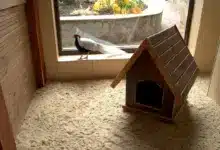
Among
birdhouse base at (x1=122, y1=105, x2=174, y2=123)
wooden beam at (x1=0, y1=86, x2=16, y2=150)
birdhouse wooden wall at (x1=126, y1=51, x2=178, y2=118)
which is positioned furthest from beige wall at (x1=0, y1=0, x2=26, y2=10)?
birdhouse base at (x1=122, y1=105, x2=174, y2=123)

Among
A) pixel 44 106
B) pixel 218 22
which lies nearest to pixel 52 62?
pixel 44 106

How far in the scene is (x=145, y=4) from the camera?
5.34 feet

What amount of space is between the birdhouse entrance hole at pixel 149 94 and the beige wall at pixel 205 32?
683 mm

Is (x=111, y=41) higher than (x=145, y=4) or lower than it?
lower

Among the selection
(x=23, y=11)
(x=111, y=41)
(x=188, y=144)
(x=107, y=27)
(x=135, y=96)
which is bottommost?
(x=188, y=144)

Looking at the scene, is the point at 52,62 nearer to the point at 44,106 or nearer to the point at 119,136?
the point at 44,106

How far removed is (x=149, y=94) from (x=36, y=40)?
0.73 m

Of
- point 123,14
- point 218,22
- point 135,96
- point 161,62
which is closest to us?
point 161,62

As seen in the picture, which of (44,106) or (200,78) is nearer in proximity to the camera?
(44,106)

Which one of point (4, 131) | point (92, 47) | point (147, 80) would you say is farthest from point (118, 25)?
point (4, 131)

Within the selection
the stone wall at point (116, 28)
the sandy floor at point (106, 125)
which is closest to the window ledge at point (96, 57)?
the stone wall at point (116, 28)

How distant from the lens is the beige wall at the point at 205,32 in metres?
1.43

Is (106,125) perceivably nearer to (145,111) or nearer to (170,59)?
(145,111)

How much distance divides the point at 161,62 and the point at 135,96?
0.26 m
